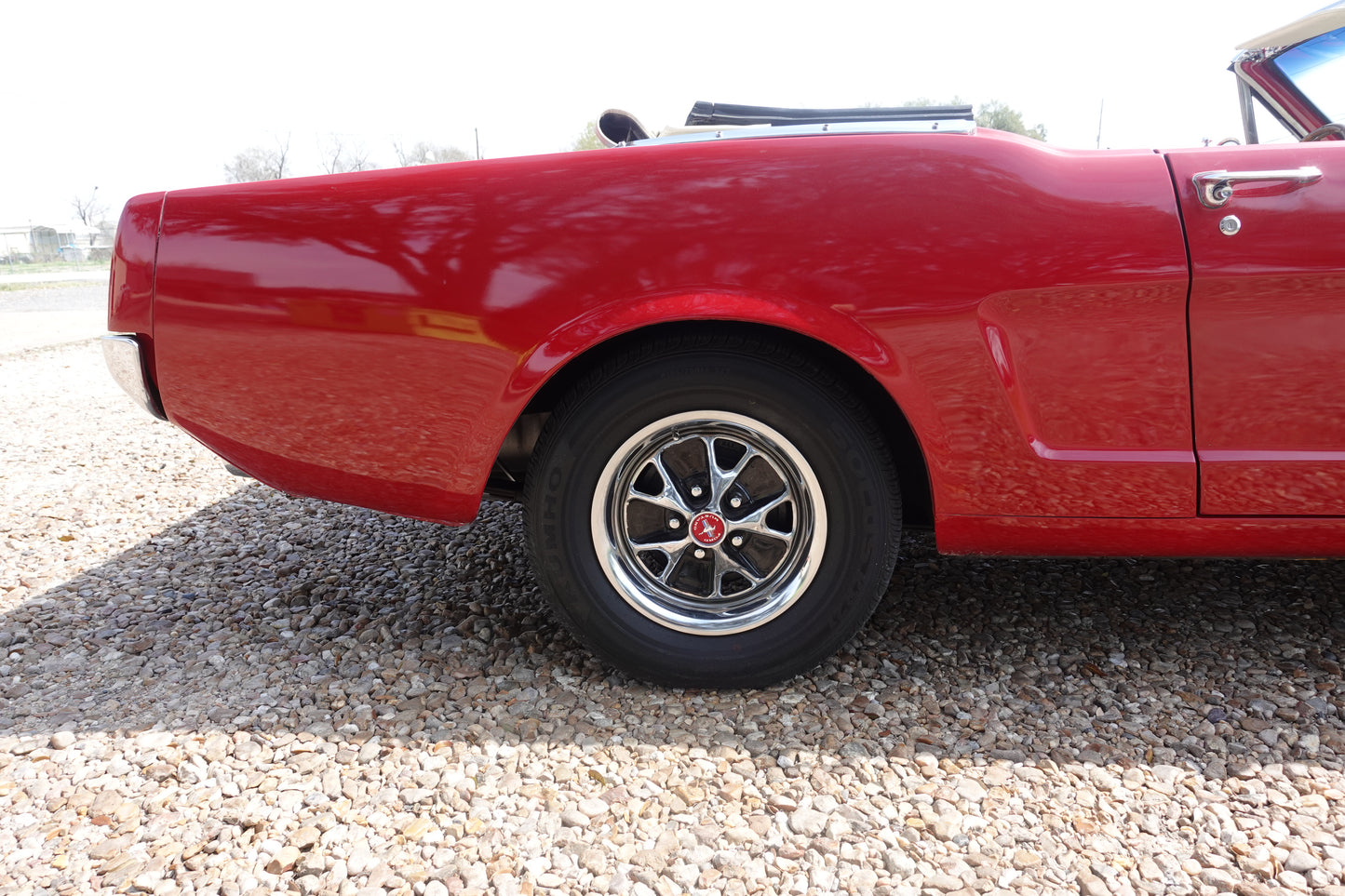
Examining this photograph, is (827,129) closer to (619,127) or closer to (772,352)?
(772,352)

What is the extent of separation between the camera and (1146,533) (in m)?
2.00

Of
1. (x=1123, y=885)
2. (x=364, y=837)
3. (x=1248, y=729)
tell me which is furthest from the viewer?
(x=1248, y=729)

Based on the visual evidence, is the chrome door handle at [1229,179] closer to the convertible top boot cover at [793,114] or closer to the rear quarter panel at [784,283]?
the rear quarter panel at [784,283]

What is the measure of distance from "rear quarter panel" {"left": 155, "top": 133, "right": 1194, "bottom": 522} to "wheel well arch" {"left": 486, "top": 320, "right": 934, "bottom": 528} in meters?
0.11

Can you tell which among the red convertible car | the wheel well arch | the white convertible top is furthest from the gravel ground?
the white convertible top

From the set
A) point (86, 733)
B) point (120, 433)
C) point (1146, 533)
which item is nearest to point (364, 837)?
point (86, 733)

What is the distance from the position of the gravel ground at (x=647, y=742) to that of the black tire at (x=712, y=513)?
0.16 metres

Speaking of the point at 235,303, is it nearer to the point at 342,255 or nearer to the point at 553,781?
the point at 342,255

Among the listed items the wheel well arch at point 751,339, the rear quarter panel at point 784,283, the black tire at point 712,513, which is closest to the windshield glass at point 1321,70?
the rear quarter panel at point 784,283

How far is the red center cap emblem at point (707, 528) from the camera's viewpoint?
7.02 feet

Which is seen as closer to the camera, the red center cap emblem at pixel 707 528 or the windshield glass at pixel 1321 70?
the red center cap emblem at pixel 707 528

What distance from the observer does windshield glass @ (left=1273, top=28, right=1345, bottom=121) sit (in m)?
2.82

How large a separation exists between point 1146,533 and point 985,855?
0.81 m

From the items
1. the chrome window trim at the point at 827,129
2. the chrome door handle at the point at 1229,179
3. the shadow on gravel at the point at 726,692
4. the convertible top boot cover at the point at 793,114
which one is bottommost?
the shadow on gravel at the point at 726,692
